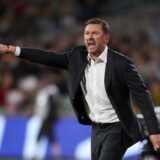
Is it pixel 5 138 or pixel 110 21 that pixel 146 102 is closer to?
pixel 5 138

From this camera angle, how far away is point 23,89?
601 inches

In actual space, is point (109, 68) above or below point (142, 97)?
above

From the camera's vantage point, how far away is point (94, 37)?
689 cm

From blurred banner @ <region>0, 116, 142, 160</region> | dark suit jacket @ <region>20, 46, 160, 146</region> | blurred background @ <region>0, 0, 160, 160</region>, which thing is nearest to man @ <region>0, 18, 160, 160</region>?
dark suit jacket @ <region>20, 46, 160, 146</region>

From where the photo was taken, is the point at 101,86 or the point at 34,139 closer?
the point at 101,86

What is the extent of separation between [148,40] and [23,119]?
342 centimetres

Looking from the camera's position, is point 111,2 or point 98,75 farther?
point 111,2

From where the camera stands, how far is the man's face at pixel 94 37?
22.6ft

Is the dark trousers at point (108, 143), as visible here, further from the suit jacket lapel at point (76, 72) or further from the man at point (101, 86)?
the suit jacket lapel at point (76, 72)

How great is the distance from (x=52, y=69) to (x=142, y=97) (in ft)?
30.1

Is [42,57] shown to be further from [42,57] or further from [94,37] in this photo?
[94,37]

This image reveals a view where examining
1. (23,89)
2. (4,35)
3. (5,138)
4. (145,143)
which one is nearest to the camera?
(145,143)

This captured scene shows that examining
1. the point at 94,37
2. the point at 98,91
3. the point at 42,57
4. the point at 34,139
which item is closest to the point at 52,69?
the point at 34,139

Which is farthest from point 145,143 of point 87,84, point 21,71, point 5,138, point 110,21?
point 110,21
